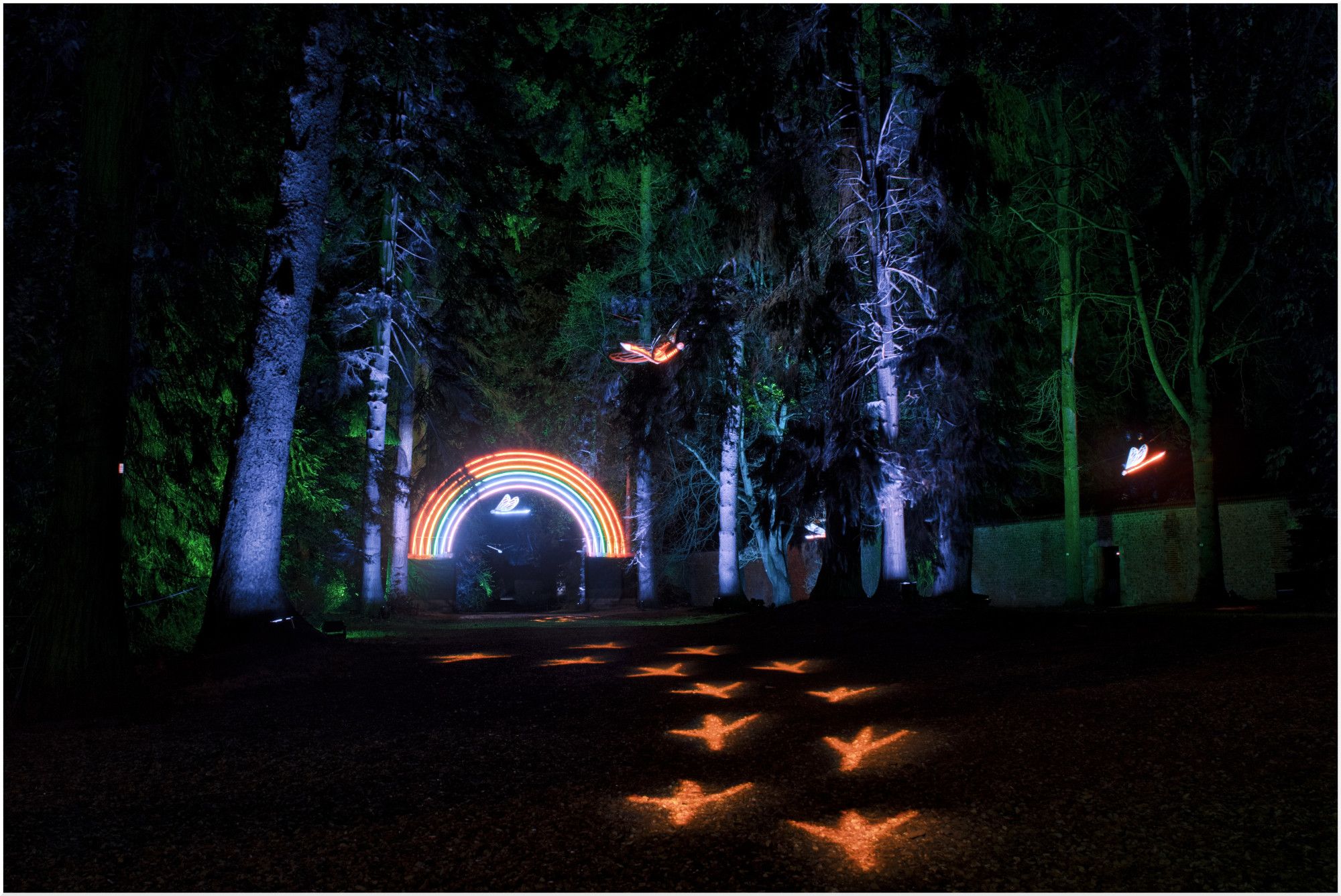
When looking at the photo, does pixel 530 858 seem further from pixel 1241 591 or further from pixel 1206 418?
pixel 1241 591

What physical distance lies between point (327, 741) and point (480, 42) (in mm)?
9484

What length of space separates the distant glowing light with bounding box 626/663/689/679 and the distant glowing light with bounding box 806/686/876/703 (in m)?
1.68

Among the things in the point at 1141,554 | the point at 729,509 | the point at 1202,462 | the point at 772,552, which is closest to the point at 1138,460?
the point at 1141,554

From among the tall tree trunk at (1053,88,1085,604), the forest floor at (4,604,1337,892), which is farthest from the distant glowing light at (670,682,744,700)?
the tall tree trunk at (1053,88,1085,604)

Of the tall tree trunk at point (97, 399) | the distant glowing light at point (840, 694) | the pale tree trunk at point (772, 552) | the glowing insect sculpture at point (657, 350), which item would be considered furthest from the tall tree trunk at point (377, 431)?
the distant glowing light at point (840, 694)

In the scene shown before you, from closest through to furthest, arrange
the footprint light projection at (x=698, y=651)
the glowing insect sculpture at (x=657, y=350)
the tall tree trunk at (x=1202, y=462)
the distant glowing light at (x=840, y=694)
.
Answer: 1. the distant glowing light at (x=840, y=694)
2. the footprint light projection at (x=698, y=651)
3. the tall tree trunk at (x=1202, y=462)
4. the glowing insect sculpture at (x=657, y=350)

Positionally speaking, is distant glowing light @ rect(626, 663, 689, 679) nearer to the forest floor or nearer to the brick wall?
the forest floor

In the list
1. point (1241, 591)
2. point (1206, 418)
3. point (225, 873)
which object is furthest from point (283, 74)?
point (1241, 591)

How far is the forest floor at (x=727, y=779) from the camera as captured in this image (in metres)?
3.63

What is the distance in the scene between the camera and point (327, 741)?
19.8 ft

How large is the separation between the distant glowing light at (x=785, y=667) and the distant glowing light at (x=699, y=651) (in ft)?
3.90

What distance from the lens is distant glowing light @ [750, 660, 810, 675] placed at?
8.50m

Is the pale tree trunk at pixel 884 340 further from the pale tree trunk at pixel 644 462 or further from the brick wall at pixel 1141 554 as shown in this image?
the pale tree trunk at pixel 644 462

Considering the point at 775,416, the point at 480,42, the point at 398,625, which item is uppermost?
the point at 480,42
